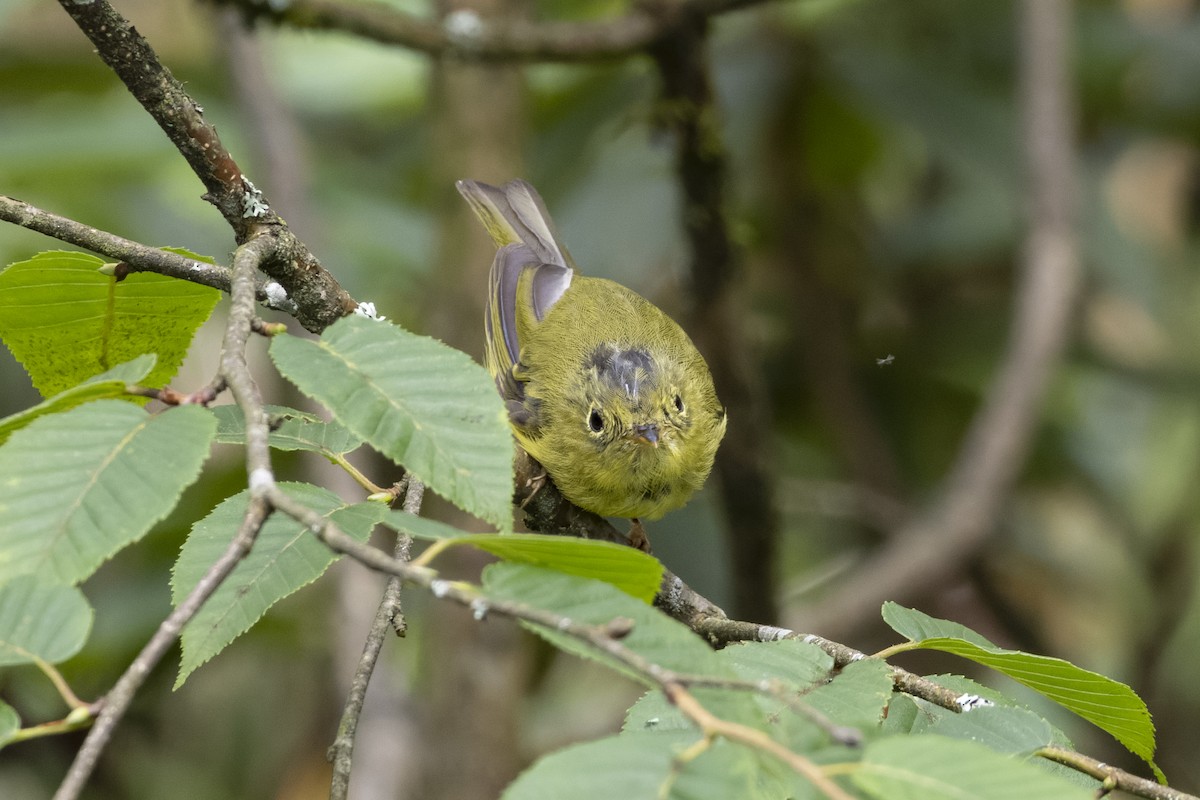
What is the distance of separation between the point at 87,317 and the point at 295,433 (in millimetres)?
371

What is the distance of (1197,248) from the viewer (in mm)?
6113

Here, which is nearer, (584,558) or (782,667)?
(584,558)

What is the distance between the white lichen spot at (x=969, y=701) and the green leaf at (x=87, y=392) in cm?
116

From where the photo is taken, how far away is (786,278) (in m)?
5.88

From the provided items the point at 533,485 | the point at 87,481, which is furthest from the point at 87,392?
the point at 533,485

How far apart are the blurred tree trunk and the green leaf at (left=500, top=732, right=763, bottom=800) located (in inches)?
125

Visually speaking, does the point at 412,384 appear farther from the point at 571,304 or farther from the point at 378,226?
the point at 378,226

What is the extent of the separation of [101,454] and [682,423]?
7.55 ft

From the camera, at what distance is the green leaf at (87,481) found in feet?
4.06

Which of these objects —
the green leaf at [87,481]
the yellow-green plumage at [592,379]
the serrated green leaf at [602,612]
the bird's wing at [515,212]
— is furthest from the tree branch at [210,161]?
the bird's wing at [515,212]

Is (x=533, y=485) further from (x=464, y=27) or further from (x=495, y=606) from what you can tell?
(x=464, y=27)

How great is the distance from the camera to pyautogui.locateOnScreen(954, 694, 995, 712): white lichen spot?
5.56 feet

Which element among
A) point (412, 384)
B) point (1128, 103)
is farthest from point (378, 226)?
point (412, 384)

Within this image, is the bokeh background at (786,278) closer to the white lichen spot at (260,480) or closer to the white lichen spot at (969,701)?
the white lichen spot at (969,701)
